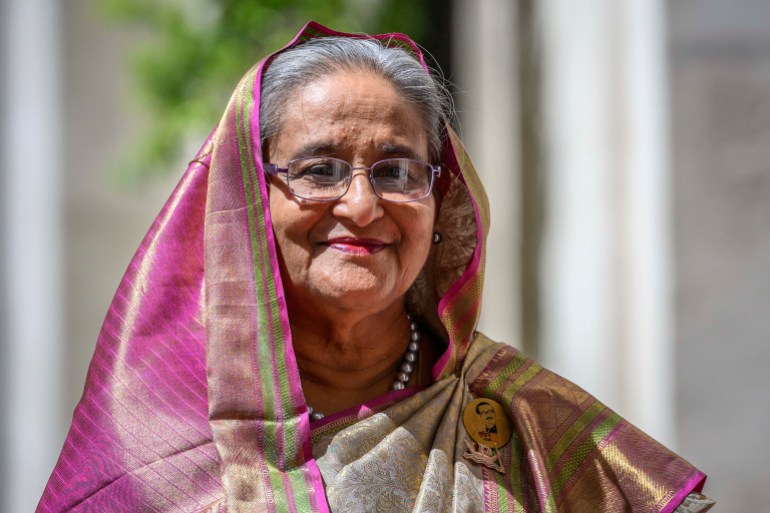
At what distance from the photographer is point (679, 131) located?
4.38 m

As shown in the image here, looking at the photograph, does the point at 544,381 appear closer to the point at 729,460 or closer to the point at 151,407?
the point at 151,407

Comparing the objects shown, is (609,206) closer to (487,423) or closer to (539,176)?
(539,176)

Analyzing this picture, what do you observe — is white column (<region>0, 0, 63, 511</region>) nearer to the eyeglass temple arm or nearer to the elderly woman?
the elderly woman

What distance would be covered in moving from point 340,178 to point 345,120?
134 millimetres

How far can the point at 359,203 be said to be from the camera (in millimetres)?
2387

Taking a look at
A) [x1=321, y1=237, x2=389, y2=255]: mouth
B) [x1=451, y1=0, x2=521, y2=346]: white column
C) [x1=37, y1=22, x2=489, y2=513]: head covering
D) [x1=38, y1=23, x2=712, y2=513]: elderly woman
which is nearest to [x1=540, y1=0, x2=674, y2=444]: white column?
[x1=451, y1=0, x2=521, y2=346]: white column

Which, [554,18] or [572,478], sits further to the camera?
[554,18]

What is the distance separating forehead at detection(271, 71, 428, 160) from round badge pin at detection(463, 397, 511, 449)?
0.60 meters

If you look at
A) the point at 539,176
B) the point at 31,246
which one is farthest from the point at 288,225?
the point at 31,246

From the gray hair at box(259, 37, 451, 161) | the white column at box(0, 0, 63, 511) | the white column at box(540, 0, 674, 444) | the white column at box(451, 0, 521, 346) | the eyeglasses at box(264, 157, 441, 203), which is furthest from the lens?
the white column at box(0, 0, 63, 511)

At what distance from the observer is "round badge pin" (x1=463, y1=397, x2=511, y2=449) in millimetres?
2543

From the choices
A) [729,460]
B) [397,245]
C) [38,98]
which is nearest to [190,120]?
[38,98]

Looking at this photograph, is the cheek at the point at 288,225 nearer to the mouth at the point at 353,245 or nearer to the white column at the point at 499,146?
the mouth at the point at 353,245

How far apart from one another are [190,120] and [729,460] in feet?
13.0
